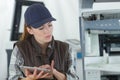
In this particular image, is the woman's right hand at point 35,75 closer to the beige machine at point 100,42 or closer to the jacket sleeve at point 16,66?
the jacket sleeve at point 16,66

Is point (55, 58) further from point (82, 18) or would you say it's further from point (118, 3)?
point (118, 3)

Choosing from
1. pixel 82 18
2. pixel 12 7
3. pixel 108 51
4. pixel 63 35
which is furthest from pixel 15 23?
pixel 108 51

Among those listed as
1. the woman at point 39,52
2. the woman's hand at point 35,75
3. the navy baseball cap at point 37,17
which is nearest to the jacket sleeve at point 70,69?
the woman at point 39,52

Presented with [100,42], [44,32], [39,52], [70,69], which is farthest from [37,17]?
[100,42]

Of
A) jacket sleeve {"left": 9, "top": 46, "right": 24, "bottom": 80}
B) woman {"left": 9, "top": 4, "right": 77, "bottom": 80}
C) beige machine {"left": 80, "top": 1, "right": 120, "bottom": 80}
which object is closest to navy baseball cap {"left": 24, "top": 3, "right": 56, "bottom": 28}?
woman {"left": 9, "top": 4, "right": 77, "bottom": 80}

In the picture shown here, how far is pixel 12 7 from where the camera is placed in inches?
82.3

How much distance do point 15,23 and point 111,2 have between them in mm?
832

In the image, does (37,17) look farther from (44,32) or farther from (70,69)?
(70,69)

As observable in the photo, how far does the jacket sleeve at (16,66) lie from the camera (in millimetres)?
1400

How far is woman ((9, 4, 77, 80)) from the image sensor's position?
1.35 meters

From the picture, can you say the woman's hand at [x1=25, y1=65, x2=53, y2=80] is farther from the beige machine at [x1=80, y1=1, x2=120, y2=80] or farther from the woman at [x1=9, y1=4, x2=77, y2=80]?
the beige machine at [x1=80, y1=1, x2=120, y2=80]

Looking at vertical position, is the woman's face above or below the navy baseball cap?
below

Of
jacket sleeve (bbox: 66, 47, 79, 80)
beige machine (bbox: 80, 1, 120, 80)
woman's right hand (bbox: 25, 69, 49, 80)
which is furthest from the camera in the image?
beige machine (bbox: 80, 1, 120, 80)

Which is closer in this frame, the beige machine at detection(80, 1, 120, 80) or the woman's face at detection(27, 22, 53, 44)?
the woman's face at detection(27, 22, 53, 44)
